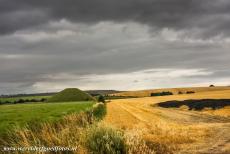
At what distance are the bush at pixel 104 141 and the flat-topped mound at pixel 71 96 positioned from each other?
262ft

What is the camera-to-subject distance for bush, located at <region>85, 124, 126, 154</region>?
558 inches

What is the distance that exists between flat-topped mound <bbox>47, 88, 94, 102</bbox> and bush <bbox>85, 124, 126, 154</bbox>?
7983 centimetres

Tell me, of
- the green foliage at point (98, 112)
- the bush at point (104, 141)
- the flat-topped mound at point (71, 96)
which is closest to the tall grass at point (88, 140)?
the bush at point (104, 141)

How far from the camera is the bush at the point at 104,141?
1419 centimetres

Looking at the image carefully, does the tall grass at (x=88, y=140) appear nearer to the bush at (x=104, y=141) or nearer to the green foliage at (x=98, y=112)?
the bush at (x=104, y=141)

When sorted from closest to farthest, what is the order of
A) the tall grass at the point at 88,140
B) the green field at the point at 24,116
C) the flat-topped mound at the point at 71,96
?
the tall grass at the point at 88,140 < the green field at the point at 24,116 < the flat-topped mound at the point at 71,96

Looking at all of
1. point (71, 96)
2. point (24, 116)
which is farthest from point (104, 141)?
point (71, 96)

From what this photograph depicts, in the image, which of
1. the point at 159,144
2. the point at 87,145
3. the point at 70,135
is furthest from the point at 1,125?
the point at 159,144

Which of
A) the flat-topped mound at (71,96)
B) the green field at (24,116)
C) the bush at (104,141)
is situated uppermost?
the flat-topped mound at (71,96)

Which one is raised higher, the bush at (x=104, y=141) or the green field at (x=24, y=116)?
the green field at (x=24, y=116)

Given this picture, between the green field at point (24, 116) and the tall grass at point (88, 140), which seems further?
the green field at point (24, 116)

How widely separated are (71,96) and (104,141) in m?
82.6

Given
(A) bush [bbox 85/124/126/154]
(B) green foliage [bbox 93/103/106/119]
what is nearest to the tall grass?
(A) bush [bbox 85/124/126/154]

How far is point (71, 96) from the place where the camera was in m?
96.4
